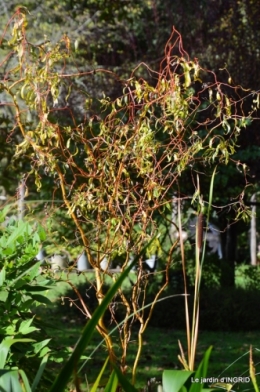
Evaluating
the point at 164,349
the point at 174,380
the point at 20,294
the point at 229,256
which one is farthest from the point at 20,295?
the point at 229,256

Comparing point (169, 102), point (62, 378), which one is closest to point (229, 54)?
point (169, 102)

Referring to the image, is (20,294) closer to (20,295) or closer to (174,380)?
(20,295)

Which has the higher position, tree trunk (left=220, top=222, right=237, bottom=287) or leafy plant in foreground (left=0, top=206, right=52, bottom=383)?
tree trunk (left=220, top=222, right=237, bottom=287)

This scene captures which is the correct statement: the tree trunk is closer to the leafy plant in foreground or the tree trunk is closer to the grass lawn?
the grass lawn

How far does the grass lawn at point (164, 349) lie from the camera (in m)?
8.24

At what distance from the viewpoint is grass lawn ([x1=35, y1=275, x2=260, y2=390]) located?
824cm

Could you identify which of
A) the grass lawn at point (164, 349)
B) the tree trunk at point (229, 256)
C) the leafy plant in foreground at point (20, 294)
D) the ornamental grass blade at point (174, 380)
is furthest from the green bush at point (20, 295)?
the tree trunk at point (229, 256)

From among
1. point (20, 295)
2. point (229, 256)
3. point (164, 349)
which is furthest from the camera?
point (229, 256)

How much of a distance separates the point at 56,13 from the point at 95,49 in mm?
1189

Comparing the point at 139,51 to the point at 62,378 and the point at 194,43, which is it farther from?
the point at 62,378

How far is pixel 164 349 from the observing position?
9.75 metres

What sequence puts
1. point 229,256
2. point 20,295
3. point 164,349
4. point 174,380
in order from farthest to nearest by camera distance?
1. point 229,256
2. point 164,349
3. point 20,295
4. point 174,380

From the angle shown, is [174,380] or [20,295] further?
[20,295]

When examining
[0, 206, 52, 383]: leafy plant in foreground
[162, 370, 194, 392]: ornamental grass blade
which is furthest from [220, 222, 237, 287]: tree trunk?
[162, 370, 194, 392]: ornamental grass blade
